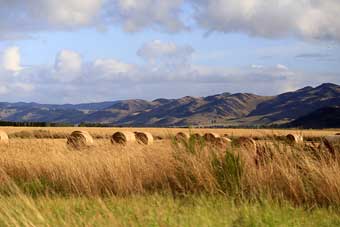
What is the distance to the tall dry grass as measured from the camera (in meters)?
10.2

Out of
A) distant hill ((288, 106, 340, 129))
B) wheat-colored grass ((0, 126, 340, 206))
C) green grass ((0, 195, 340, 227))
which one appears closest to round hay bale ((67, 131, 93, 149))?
wheat-colored grass ((0, 126, 340, 206))

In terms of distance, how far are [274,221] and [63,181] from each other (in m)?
5.46

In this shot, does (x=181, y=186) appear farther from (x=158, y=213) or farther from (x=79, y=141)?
(x=79, y=141)

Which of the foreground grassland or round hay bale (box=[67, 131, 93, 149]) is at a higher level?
round hay bale (box=[67, 131, 93, 149])

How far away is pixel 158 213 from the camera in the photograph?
27.5ft

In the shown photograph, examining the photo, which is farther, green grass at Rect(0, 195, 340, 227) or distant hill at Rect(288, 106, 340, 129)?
distant hill at Rect(288, 106, 340, 129)

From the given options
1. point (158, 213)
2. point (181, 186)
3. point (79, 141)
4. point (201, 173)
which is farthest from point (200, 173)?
point (79, 141)

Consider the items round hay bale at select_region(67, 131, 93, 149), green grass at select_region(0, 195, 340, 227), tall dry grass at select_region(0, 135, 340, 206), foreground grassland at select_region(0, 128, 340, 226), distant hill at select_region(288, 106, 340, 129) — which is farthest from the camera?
distant hill at select_region(288, 106, 340, 129)

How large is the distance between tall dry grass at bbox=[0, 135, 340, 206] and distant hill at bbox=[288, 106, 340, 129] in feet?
469

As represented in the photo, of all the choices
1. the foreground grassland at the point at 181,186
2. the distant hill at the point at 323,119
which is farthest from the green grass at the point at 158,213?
the distant hill at the point at 323,119

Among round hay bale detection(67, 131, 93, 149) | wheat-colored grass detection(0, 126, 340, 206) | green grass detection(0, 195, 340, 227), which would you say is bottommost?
green grass detection(0, 195, 340, 227)

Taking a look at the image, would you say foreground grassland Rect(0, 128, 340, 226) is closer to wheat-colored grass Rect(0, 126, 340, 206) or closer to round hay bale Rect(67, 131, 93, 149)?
wheat-colored grass Rect(0, 126, 340, 206)

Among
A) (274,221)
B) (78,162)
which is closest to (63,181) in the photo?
(78,162)

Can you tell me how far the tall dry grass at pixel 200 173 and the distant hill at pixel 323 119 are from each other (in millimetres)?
142859
